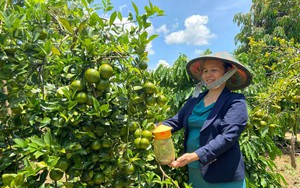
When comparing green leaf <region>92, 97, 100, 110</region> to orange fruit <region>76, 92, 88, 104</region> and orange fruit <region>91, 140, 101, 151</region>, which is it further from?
orange fruit <region>91, 140, 101, 151</region>

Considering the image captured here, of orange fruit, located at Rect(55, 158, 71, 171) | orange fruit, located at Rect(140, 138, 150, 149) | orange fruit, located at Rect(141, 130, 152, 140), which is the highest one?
orange fruit, located at Rect(141, 130, 152, 140)

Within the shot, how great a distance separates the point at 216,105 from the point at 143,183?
676 millimetres

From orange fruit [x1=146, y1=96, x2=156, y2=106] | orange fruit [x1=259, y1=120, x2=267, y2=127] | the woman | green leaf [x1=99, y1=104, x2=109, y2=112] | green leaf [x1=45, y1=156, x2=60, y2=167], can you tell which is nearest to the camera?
green leaf [x1=45, y1=156, x2=60, y2=167]

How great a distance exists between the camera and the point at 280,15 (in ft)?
35.6

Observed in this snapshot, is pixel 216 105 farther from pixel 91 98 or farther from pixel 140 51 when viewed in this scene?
pixel 91 98

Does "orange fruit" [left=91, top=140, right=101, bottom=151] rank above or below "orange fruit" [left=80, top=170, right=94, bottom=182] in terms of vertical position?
above

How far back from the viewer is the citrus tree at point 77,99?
1.30 m

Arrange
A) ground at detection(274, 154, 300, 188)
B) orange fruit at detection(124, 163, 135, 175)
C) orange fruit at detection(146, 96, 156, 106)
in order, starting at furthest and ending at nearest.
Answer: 1. ground at detection(274, 154, 300, 188)
2. orange fruit at detection(146, 96, 156, 106)
3. orange fruit at detection(124, 163, 135, 175)

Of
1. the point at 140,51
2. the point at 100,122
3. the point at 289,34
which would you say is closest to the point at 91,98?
the point at 100,122

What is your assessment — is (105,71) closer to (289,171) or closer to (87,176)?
(87,176)

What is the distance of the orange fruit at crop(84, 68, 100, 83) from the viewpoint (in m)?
1.31

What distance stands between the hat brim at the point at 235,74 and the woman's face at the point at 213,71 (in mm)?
60

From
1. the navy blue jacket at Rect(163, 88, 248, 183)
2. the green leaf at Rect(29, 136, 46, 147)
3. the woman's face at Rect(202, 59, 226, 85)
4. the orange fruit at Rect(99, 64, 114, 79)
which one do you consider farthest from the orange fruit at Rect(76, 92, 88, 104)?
the woman's face at Rect(202, 59, 226, 85)

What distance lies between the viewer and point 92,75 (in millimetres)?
1312
